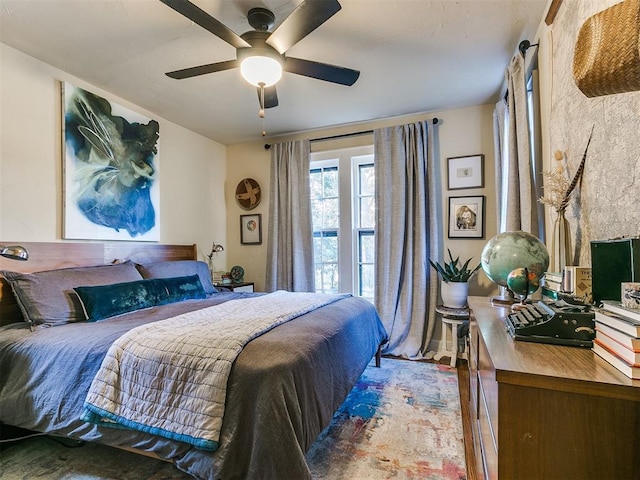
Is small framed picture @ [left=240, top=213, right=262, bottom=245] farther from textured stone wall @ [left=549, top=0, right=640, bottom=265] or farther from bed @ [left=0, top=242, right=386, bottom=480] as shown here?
textured stone wall @ [left=549, top=0, right=640, bottom=265]

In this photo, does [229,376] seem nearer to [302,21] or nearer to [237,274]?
[302,21]

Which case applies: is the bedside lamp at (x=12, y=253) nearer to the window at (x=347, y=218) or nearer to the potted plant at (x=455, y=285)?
the window at (x=347, y=218)

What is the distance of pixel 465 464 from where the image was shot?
1688 millimetres

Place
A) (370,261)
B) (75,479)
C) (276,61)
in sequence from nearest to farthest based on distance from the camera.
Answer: (75,479) < (276,61) < (370,261)

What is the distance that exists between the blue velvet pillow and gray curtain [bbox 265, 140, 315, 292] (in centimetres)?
111

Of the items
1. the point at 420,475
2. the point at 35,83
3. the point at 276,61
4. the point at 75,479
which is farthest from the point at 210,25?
the point at 420,475

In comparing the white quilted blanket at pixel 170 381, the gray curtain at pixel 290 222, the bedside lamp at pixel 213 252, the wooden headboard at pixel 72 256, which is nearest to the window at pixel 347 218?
the gray curtain at pixel 290 222

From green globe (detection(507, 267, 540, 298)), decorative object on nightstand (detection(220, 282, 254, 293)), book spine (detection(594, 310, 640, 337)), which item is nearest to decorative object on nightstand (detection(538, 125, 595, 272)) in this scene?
green globe (detection(507, 267, 540, 298))

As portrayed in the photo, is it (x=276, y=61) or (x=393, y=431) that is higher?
(x=276, y=61)

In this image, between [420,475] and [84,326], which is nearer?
[420,475]

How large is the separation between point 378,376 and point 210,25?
2.78 m

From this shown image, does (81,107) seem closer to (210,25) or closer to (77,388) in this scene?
(210,25)

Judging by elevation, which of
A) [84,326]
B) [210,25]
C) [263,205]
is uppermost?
[210,25]

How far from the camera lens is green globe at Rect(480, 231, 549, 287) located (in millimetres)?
1353
